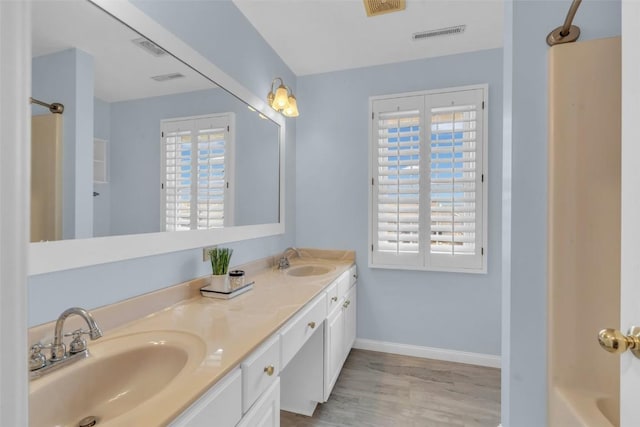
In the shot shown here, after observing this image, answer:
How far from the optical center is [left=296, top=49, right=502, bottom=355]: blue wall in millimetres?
2490

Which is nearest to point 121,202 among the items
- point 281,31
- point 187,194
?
point 187,194

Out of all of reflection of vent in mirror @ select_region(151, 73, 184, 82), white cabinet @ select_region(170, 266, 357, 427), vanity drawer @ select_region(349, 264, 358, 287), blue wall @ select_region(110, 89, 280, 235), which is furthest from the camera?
vanity drawer @ select_region(349, 264, 358, 287)

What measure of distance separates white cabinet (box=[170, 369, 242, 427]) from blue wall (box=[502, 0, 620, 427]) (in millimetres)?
1006

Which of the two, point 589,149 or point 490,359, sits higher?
point 589,149

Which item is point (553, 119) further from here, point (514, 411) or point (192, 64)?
point (192, 64)

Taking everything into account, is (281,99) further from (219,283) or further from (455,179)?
(455,179)

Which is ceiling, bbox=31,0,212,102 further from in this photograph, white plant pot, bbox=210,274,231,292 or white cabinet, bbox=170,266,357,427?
white cabinet, bbox=170,266,357,427

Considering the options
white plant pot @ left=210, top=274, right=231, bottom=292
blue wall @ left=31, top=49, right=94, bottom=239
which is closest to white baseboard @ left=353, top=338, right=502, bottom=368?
white plant pot @ left=210, top=274, right=231, bottom=292

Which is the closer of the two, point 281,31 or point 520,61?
point 520,61

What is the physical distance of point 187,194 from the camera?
1.58 metres

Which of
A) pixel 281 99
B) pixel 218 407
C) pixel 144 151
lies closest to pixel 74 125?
pixel 144 151

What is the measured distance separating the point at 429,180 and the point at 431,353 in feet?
4.82

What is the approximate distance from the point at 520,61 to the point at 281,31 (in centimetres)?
169
